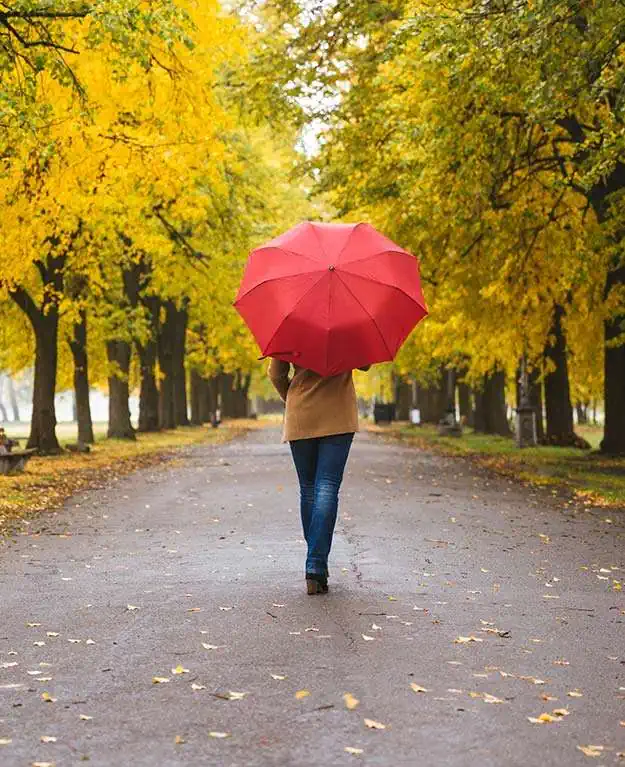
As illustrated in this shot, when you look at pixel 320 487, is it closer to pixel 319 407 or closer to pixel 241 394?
pixel 319 407

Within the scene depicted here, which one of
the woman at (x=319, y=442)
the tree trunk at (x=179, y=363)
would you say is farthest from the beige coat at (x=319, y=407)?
the tree trunk at (x=179, y=363)

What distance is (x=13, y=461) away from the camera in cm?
2009

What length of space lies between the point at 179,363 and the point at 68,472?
27831 millimetres

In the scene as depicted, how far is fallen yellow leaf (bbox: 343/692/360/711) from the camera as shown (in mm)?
5222

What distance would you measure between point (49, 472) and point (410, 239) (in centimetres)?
776

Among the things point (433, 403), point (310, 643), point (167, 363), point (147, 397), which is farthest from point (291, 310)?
point (433, 403)

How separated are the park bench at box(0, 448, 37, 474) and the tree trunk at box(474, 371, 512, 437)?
2061 centimetres

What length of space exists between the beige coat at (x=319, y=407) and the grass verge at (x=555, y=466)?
7.33 metres

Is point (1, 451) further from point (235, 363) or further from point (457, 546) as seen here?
point (235, 363)

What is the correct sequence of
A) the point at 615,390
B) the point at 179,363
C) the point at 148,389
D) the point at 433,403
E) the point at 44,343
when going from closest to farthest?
the point at 615,390
the point at 44,343
the point at 148,389
the point at 179,363
the point at 433,403

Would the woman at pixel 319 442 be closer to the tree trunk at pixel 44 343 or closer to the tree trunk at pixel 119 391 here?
the tree trunk at pixel 44 343

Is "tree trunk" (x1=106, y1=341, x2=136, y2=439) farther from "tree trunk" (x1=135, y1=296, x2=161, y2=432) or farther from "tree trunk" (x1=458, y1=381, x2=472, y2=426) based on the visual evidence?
"tree trunk" (x1=458, y1=381, x2=472, y2=426)

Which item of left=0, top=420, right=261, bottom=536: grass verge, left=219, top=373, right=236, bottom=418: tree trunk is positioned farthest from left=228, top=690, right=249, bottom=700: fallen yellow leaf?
left=219, top=373, right=236, bottom=418: tree trunk

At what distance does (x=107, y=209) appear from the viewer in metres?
Answer: 24.4
